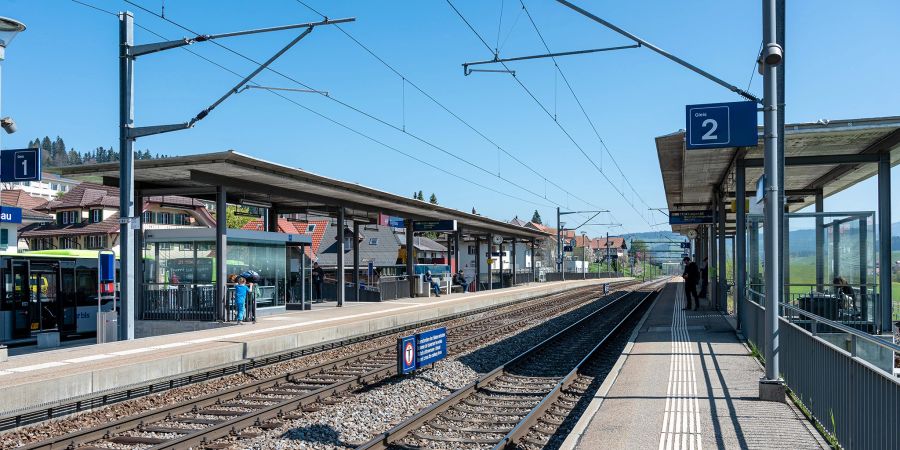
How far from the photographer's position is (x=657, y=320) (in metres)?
23.8

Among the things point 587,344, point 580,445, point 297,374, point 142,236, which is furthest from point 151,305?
point 580,445

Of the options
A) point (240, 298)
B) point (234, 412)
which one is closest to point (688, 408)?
point (234, 412)

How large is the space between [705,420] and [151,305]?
58.1 feet

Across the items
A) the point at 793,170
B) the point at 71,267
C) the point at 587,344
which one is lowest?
the point at 587,344

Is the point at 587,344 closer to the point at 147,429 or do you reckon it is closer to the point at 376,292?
the point at 147,429

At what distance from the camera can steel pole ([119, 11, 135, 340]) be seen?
655 inches

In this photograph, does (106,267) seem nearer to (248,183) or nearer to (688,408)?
(248,183)

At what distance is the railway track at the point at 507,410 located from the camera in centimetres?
873

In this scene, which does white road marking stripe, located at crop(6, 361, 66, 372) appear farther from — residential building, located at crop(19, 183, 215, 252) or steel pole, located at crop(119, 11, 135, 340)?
residential building, located at crop(19, 183, 215, 252)

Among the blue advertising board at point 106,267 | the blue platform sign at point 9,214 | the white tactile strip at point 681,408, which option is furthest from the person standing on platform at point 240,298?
the white tactile strip at point 681,408

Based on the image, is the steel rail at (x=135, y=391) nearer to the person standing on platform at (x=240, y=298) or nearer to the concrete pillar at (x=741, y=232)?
the person standing on platform at (x=240, y=298)

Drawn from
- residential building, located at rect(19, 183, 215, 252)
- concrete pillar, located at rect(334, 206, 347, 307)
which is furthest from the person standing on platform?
residential building, located at rect(19, 183, 215, 252)

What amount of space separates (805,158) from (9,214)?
60.0ft

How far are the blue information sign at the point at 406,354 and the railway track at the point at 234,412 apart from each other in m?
0.57
